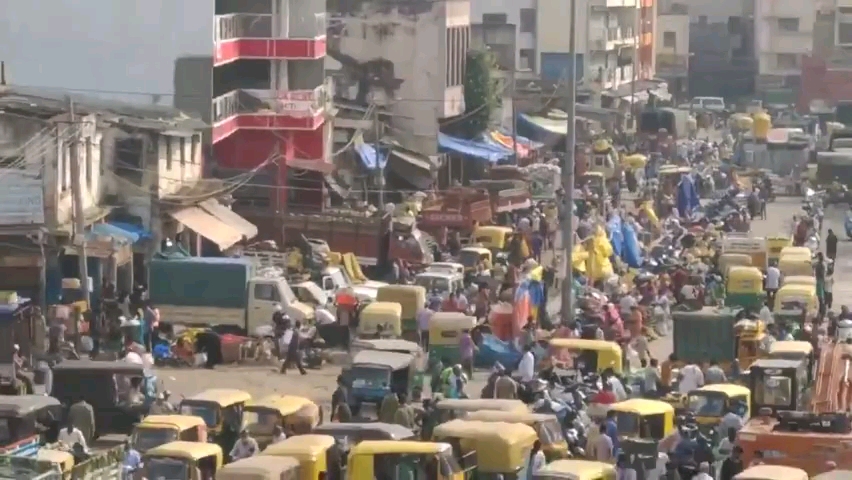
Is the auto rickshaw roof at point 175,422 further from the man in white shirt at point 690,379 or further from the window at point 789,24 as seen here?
the window at point 789,24

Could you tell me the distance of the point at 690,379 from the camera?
2970 centimetres

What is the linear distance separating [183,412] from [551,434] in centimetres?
418

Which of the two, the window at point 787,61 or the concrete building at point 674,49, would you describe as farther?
the concrete building at point 674,49

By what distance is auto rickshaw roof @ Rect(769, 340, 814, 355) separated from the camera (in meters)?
30.5

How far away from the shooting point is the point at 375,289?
38.2 metres

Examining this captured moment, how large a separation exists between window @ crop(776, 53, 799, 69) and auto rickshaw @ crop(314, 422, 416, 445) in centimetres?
7885

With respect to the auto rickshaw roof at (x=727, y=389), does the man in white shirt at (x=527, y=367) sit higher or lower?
lower

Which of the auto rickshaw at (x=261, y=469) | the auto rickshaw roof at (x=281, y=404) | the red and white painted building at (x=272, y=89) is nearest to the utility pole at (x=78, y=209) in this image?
the auto rickshaw roof at (x=281, y=404)

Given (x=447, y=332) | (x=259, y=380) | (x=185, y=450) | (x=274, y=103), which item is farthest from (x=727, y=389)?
(x=274, y=103)

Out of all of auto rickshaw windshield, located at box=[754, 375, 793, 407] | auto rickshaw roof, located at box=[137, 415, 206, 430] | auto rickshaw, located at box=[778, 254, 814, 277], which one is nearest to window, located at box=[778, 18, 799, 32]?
auto rickshaw, located at box=[778, 254, 814, 277]

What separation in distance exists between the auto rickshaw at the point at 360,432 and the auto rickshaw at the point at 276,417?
95 centimetres

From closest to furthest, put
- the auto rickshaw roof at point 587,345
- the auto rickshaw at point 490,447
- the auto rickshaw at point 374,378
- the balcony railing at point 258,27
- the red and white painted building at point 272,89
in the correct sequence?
1. the auto rickshaw at point 490,447
2. the auto rickshaw at point 374,378
3. the auto rickshaw roof at point 587,345
4. the red and white painted building at point 272,89
5. the balcony railing at point 258,27

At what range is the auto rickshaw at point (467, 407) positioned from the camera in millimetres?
25969

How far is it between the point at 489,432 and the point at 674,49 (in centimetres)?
8464
